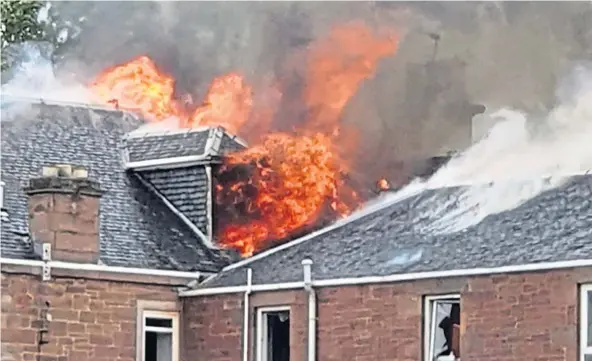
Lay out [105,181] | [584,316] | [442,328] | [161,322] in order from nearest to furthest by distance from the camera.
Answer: [584,316]
[442,328]
[161,322]
[105,181]

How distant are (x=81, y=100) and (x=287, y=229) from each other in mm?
2278

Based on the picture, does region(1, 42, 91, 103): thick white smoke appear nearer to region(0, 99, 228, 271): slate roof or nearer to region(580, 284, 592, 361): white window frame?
region(0, 99, 228, 271): slate roof

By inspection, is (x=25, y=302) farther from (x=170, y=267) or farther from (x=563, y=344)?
(x=563, y=344)

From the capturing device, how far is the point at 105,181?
1856cm

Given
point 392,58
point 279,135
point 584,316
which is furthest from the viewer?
point 279,135

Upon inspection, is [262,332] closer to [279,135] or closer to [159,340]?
[159,340]

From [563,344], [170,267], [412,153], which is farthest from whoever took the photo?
[170,267]

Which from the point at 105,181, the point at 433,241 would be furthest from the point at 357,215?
the point at 105,181

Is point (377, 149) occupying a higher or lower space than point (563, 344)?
higher

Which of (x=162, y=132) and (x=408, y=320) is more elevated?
(x=162, y=132)

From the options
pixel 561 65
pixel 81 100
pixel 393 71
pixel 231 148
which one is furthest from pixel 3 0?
pixel 561 65

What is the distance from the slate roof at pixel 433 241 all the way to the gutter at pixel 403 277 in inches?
3.2

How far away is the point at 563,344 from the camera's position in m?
15.4

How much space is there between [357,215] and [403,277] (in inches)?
49.1
